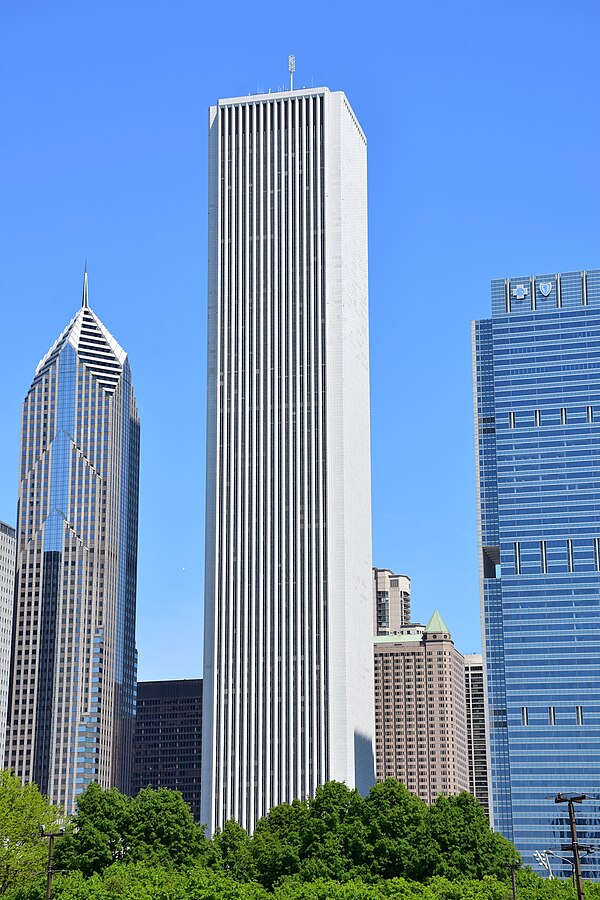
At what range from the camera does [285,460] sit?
177625mm

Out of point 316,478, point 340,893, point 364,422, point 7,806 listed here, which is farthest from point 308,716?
point 340,893

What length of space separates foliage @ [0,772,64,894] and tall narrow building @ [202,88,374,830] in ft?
179

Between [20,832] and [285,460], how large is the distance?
2982 inches

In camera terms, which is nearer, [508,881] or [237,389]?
[508,881]

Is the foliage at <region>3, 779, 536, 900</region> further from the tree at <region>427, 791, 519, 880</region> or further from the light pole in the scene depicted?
the light pole

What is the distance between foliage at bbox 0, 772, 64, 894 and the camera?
355 ft

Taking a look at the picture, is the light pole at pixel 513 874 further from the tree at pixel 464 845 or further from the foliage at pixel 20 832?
the foliage at pixel 20 832

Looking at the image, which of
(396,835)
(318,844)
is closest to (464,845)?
(396,835)

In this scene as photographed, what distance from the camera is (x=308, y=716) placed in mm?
168625

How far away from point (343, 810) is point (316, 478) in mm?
63541

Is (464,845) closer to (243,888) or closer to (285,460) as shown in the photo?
(243,888)

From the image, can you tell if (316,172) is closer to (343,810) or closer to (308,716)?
(308,716)

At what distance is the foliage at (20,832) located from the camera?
355ft

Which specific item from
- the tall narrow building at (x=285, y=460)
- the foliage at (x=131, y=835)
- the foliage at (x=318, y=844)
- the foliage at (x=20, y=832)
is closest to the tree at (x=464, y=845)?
the foliage at (x=318, y=844)
